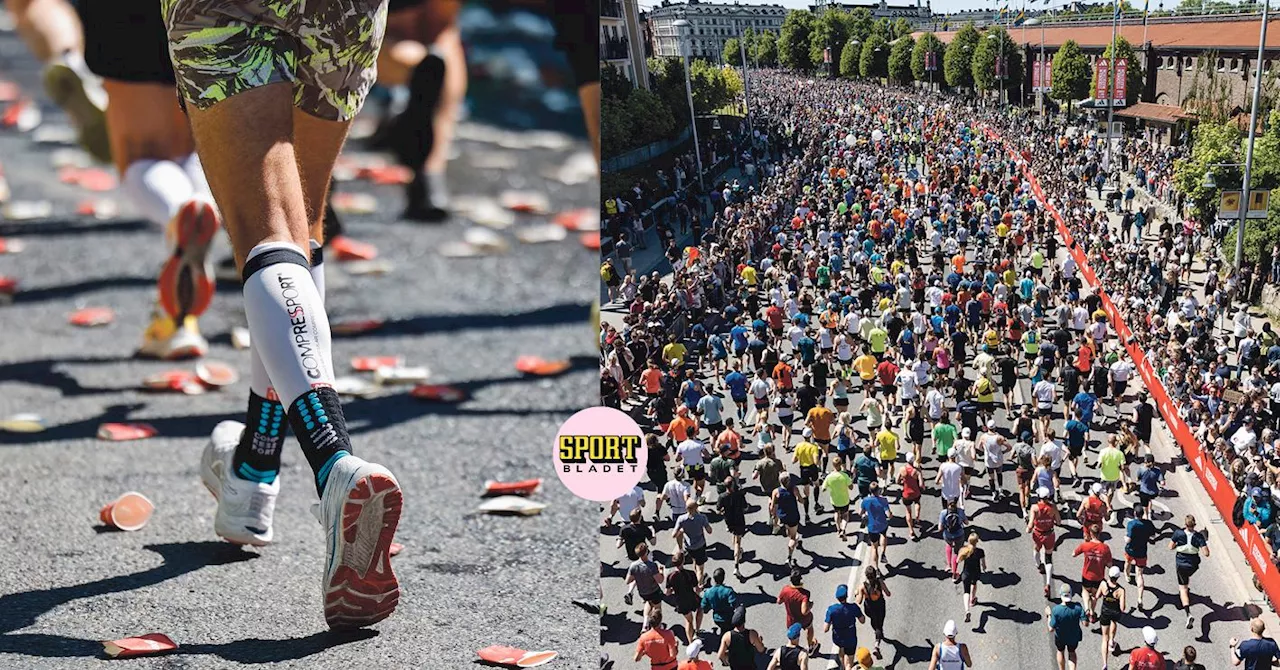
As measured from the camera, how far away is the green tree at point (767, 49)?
57.3 m

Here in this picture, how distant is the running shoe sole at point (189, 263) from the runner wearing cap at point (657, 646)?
4.76m

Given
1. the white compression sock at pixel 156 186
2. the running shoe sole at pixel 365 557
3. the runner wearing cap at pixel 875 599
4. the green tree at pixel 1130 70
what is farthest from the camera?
the green tree at pixel 1130 70

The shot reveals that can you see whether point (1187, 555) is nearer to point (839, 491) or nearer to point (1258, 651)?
point (1258, 651)

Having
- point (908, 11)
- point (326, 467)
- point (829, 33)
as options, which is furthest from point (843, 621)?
point (908, 11)

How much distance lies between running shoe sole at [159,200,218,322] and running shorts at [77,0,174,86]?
0.51 meters

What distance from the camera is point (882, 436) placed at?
1465 centimetres

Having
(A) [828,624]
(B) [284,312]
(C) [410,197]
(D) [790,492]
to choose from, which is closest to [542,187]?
(C) [410,197]

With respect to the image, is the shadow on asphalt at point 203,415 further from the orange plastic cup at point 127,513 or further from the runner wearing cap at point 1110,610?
the runner wearing cap at point 1110,610

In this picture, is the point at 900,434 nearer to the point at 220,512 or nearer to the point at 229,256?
the point at 229,256

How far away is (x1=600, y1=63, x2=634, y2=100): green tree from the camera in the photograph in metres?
12.6

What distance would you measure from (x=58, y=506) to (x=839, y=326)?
1700cm

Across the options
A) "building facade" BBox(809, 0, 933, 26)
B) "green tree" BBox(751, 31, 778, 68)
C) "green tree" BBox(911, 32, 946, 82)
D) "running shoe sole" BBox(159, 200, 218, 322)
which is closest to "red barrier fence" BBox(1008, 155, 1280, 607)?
"running shoe sole" BBox(159, 200, 218, 322)

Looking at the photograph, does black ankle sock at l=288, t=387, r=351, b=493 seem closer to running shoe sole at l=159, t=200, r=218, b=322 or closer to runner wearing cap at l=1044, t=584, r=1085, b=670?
running shoe sole at l=159, t=200, r=218, b=322

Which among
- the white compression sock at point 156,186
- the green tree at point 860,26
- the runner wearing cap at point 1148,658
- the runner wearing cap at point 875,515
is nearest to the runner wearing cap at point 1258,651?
the runner wearing cap at point 1148,658
